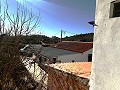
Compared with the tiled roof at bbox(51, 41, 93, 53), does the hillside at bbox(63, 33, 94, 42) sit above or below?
above

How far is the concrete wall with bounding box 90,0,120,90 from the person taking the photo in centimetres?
488

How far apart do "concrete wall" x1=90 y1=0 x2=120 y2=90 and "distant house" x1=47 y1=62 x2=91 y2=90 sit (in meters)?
1.40

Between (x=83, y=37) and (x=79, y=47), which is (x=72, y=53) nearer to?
(x=79, y=47)

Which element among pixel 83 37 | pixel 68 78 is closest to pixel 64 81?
pixel 68 78

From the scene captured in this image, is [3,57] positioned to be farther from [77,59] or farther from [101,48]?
[77,59]

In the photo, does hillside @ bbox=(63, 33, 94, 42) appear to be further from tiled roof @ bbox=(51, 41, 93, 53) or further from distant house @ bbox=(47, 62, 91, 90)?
distant house @ bbox=(47, 62, 91, 90)

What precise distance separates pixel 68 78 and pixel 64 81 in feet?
2.09

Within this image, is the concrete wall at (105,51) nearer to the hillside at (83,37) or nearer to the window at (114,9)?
the window at (114,9)

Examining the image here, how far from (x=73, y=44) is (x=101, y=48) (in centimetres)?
2872

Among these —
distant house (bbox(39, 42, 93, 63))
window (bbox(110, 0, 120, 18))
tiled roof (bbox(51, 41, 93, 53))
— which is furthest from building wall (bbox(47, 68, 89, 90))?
tiled roof (bbox(51, 41, 93, 53))

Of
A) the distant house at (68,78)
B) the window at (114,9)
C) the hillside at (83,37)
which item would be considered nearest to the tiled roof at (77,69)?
the distant house at (68,78)

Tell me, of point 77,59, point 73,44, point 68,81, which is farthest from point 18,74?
point 73,44

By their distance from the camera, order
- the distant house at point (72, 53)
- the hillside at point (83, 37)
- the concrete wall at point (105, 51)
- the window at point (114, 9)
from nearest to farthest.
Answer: the concrete wall at point (105, 51) → the window at point (114, 9) → the distant house at point (72, 53) → the hillside at point (83, 37)

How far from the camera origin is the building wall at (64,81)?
291 inches
